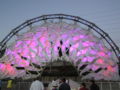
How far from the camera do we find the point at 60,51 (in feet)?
74.4

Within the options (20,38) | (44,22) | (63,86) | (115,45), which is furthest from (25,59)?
(63,86)

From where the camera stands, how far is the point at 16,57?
22078mm

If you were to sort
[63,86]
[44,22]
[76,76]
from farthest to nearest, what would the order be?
[76,76], [44,22], [63,86]

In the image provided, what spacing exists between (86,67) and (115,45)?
4156mm

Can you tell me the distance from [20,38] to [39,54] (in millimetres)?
2736

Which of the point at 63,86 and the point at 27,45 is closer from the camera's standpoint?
the point at 63,86

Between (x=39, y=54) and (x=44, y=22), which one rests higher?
(x=44, y=22)

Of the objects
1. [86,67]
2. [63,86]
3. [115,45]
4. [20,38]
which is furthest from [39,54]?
[63,86]

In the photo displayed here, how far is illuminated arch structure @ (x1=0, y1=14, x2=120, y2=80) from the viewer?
71.7 feet

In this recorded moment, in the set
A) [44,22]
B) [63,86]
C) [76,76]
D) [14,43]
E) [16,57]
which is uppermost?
[44,22]

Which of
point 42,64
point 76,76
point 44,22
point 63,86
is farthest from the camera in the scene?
point 76,76

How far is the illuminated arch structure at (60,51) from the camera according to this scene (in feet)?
71.7

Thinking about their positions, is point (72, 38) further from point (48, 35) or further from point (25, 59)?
point (25, 59)

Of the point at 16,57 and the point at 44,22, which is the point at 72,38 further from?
the point at 16,57
